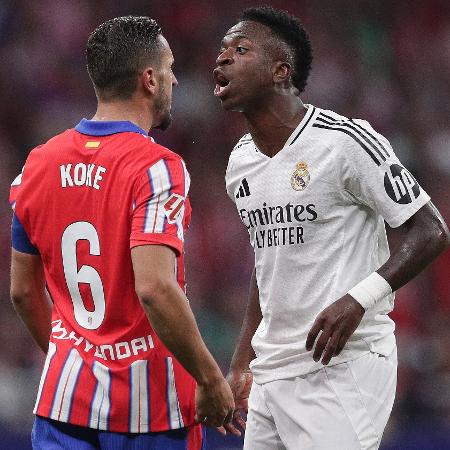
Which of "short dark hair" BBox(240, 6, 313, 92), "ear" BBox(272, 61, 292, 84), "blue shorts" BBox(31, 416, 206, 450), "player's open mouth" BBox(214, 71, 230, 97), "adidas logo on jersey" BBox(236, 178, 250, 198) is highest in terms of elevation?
"short dark hair" BBox(240, 6, 313, 92)

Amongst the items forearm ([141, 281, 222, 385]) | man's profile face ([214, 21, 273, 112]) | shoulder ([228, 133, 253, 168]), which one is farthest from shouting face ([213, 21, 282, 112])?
forearm ([141, 281, 222, 385])

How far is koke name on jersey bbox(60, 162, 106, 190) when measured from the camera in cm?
274

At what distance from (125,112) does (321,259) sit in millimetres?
837

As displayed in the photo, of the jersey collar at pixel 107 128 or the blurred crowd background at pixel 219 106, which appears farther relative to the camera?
the blurred crowd background at pixel 219 106

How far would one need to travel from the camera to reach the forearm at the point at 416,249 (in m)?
3.02

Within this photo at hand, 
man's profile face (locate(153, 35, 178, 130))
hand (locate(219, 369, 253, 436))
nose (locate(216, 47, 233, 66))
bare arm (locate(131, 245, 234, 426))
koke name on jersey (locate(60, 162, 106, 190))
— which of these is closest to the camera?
bare arm (locate(131, 245, 234, 426))

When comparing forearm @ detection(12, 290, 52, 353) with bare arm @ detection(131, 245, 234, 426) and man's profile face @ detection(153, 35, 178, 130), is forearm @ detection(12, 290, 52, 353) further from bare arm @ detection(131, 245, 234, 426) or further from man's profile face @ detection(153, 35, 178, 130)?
man's profile face @ detection(153, 35, 178, 130)

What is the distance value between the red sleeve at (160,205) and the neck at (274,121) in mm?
752

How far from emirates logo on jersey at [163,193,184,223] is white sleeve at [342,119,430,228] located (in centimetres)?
69

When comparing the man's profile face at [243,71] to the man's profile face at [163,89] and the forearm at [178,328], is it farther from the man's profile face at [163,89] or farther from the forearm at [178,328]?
the forearm at [178,328]

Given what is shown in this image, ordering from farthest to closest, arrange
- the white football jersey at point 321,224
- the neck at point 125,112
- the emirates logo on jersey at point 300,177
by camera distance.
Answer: the emirates logo on jersey at point 300,177 < the white football jersey at point 321,224 < the neck at point 125,112

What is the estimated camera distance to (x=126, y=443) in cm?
277

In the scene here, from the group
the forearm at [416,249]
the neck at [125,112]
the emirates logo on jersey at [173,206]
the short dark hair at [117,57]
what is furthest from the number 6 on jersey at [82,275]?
the forearm at [416,249]

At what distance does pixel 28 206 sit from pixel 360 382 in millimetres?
1247
